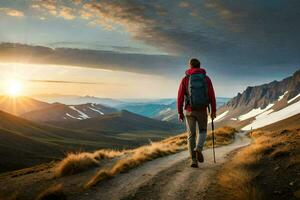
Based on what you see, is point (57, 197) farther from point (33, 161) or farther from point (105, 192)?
point (33, 161)

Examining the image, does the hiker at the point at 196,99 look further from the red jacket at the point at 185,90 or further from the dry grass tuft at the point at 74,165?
the dry grass tuft at the point at 74,165

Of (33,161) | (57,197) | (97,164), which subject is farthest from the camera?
(33,161)

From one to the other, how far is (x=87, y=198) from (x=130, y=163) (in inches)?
188

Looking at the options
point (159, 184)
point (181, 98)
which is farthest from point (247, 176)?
point (181, 98)

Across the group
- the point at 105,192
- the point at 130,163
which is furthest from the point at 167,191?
the point at 130,163

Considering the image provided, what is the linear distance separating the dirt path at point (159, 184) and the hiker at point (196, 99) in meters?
1.13

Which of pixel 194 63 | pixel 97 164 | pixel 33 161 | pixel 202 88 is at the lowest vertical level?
pixel 33 161

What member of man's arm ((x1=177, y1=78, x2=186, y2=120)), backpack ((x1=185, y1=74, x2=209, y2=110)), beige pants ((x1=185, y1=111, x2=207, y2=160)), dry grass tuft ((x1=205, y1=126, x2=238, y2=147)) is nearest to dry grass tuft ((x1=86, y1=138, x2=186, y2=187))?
beige pants ((x1=185, y1=111, x2=207, y2=160))

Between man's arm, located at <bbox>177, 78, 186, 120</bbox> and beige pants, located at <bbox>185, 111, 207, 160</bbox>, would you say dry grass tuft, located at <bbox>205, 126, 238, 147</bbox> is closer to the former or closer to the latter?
beige pants, located at <bbox>185, 111, 207, 160</bbox>

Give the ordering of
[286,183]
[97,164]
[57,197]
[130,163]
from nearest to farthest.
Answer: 1. [286,183]
2. [57,197]
3. [130,163]
4. [97,164]

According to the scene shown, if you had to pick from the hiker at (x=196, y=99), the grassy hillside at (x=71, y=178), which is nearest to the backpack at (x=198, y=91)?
the hiker at (x=196, y=99)

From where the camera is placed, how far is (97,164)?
601 inches

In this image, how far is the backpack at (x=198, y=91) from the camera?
11766 mm

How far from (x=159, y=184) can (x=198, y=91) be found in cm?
358
